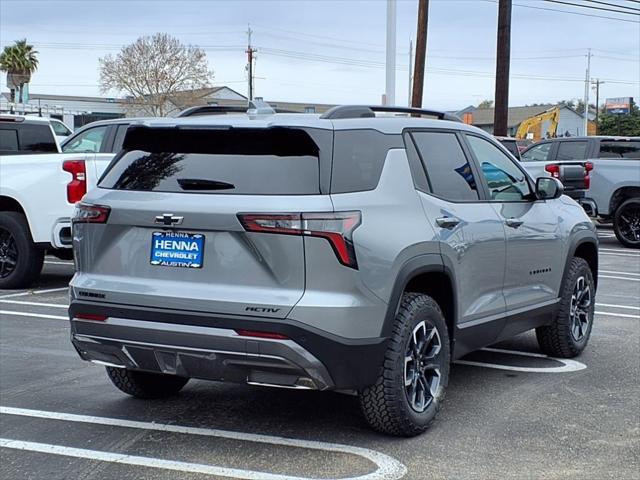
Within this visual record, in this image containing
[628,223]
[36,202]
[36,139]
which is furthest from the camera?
[628,223]

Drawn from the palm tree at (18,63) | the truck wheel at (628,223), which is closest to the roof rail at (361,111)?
the truck wheel at (628,223)

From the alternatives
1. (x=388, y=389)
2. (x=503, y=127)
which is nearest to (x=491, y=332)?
(x=388, y=389)

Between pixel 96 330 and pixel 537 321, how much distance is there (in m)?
3.35

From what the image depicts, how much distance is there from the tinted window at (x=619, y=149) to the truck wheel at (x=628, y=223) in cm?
107

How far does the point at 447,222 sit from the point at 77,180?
5.84 m

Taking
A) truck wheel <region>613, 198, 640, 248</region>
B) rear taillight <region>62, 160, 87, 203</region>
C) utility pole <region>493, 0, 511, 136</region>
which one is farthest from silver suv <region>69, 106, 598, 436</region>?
utility pole <region>493, 0, 511, 136</region>

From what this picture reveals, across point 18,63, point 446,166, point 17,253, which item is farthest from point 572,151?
point 18,63

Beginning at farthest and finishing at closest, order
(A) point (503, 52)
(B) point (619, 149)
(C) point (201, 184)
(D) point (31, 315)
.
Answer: (A) point (503, 52)
(B) point (619, 149)
(D) point (31, 315)
(C) point (201, 184)

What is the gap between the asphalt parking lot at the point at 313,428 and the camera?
456cm

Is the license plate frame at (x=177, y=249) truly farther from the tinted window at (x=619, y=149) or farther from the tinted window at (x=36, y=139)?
the tinted window at (x=619, y=149)

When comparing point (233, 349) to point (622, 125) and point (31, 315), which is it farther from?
point (622, 125)

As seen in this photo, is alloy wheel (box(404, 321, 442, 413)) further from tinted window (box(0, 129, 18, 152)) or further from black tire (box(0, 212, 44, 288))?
tinted window (box(0, 129, 18, 152))

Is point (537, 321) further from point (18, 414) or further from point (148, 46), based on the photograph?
point (148, 46)

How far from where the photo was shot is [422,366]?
509 centimetres
